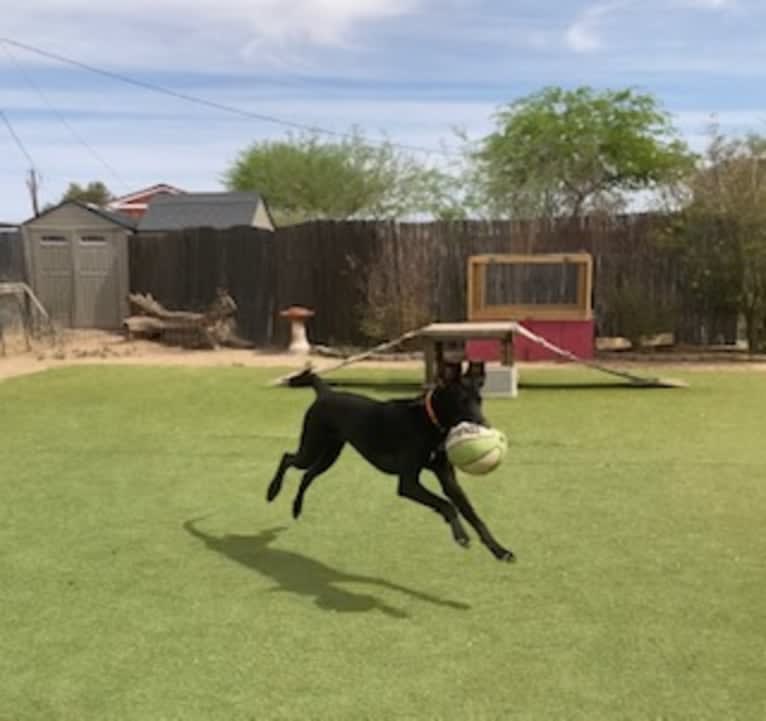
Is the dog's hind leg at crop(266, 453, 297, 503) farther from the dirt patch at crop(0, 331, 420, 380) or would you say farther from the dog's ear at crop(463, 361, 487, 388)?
the dirt patch at crop(0, 331, 420, 380)

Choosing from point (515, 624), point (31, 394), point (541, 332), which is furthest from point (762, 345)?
point (515, 624)

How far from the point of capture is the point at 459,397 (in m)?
4.05

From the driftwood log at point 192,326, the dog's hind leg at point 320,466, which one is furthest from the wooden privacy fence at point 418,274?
the dog's hind leg at point 320,466

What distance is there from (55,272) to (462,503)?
59.2ft

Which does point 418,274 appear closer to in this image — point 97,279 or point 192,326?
point 192,326

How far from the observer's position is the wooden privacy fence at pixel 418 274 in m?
15.1

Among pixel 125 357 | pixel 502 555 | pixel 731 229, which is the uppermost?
pixel 731 229

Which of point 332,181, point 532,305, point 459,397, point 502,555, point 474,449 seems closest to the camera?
point 474,449

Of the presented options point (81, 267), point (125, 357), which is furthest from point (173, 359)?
point (81, 267)

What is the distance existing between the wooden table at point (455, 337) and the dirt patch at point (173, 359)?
2.91 metres

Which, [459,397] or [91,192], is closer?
[459,397]

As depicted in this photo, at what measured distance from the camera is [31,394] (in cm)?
1055

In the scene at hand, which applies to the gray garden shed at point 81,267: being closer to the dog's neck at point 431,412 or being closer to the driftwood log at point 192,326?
the driftwood log at point 192,326

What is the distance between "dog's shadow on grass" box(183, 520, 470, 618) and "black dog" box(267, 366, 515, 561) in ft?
1.29
